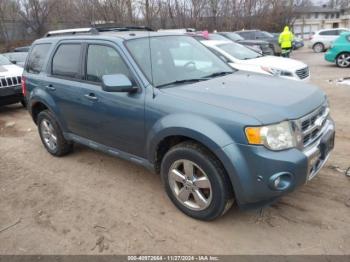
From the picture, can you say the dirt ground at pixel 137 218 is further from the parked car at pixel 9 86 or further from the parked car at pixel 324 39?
the parked car at pixel 324 39

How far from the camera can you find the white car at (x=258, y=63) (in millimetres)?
8075

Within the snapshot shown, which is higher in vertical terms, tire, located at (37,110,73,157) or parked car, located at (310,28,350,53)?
parked car, located at (310,28,350,53)

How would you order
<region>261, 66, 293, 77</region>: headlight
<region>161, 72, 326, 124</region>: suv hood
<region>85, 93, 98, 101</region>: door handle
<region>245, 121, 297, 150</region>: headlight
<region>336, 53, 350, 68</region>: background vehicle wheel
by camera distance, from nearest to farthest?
1. <region>245, 121, 297, 150</region>: headlight
2. <region>161, 72, 326, 124</region>: suv hood
3. <region>85, 93, 98, 101</region>: door handle
4. <region>261, 66, 293, 77</region>: headlight
5. <region>336, 53, 350, 68</region>: background vehicle wheel

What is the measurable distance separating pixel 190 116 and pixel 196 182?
65cm

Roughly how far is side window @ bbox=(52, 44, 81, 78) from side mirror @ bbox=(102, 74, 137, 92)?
1059mm

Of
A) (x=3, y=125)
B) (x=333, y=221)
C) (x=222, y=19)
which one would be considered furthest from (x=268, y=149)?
(x=222, y=19)

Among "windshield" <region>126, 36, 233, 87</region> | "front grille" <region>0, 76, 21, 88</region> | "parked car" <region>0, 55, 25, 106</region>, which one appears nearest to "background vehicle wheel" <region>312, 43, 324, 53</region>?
"parked car" <region>0, 55, 25, 106</region>

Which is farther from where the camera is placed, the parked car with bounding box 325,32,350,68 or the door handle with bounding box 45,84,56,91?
the parked car with bounding box 325,32,350,68

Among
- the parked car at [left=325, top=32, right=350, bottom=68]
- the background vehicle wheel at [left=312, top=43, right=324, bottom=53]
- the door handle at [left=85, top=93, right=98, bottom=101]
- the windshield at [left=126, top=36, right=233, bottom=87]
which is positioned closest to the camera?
the windshield at [left=126, top=36, right=233, bottom=87]

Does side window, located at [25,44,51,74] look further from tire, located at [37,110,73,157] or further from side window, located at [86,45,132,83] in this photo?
side window, located at [86,45,132,83]

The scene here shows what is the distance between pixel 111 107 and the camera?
3.75 metres

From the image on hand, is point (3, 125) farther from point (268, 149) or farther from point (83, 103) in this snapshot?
point (268, 149)

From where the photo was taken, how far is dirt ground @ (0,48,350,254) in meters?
3.03

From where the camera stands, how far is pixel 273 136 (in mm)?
2760
